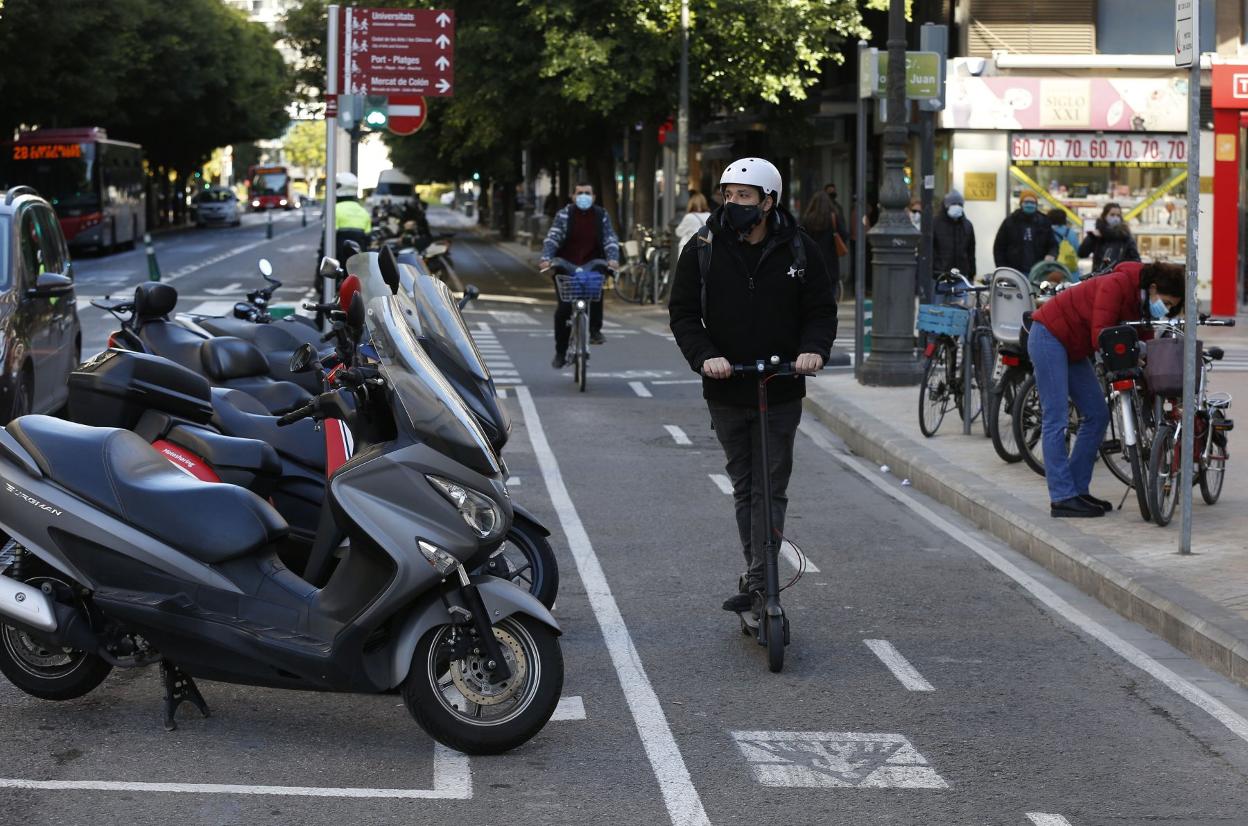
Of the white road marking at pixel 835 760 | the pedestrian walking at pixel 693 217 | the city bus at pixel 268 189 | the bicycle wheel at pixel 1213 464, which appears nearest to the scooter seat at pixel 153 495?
the white road marking at pixel 835 760

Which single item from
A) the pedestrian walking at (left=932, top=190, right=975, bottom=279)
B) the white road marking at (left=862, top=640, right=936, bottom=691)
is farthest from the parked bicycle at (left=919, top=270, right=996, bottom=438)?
the pedestrian walking at (left=932, top=190, right=975, bottom=279)

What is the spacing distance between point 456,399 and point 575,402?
10520mm

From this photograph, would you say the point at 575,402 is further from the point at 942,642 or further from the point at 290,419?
the point at 290,419

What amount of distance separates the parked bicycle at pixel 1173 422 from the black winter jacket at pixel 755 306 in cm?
274

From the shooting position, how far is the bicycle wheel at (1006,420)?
12008mm

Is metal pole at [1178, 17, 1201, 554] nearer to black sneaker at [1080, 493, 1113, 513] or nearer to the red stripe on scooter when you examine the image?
black sneaker at [1080, 493, 1113, 513]

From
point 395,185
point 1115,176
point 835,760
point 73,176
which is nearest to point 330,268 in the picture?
point 835,760

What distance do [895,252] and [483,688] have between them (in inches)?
460

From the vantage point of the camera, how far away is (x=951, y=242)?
22469 mm

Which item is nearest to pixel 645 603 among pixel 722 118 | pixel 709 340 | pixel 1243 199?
pixel 709 340

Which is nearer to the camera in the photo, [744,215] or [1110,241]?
[744,215]

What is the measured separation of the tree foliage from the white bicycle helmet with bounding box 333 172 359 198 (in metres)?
27.8

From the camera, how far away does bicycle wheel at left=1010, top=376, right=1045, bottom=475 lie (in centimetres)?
1149

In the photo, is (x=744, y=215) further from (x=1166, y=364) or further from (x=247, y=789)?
(x=1166, y=364)
